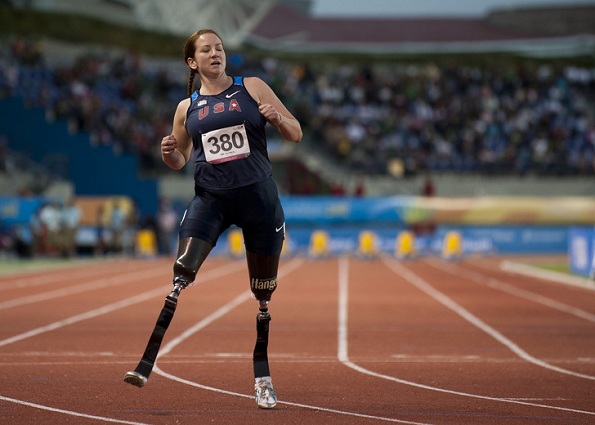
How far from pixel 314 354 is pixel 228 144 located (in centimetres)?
363

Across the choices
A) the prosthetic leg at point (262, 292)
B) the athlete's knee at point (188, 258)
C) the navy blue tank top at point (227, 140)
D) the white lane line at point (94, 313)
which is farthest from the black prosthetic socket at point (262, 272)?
the white lane line at point (94, 313)

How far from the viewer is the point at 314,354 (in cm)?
974

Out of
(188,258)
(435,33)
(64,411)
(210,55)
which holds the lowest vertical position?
(64,411)

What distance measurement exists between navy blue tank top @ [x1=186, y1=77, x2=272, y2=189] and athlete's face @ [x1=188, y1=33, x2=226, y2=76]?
16cm

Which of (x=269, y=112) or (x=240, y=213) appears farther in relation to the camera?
(x=240, y=213)

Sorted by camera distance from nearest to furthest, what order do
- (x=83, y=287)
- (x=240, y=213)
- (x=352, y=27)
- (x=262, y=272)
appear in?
(x=240, y=213), (x=262, y=272), (x=83, y=287), (x=352, y=27)

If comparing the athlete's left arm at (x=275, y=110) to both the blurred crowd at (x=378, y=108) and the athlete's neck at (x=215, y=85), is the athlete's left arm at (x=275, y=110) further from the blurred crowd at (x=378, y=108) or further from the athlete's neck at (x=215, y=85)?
the blurred crowd at (x=378, y=108)

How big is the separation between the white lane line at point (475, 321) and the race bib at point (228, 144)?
10.6 feet

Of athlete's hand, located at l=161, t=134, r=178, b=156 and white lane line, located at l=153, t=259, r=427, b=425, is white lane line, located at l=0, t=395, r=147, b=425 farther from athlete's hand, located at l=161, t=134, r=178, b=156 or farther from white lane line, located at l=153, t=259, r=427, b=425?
athlete's hand, located at l=161, t=134, r=178, b=156

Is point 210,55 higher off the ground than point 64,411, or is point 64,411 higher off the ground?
point 210,55

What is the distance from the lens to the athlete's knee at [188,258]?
6547mm

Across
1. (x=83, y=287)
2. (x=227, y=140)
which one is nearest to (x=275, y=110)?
(x=227, y=140)

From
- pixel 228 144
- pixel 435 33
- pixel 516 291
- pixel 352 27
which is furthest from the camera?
pixel 352 27

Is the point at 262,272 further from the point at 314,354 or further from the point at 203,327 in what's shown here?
the point at 203,327
